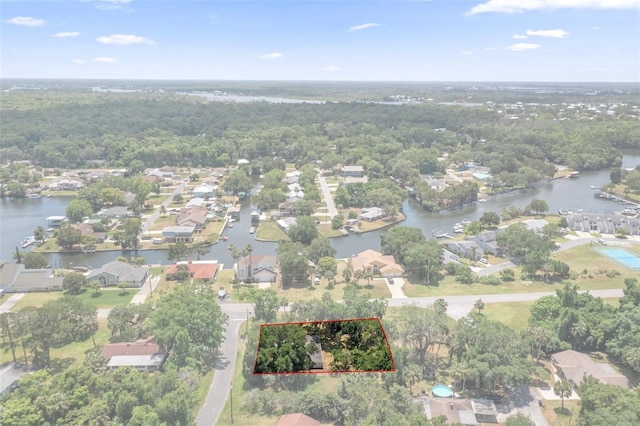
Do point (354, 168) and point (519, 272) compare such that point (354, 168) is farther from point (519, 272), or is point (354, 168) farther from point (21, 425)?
point (21, 425)

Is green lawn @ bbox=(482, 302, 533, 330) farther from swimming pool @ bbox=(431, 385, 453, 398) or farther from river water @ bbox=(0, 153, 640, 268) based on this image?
river water @ bbox=(0, 153, 640, 268)

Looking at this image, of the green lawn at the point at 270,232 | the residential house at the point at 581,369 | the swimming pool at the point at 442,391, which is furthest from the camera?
the green lawn at the point at 270,232

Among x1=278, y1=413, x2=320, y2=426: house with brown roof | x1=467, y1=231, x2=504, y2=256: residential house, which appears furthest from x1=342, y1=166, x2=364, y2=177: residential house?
x1=278, y1=413, x2=320, y2=426: house with brown roof

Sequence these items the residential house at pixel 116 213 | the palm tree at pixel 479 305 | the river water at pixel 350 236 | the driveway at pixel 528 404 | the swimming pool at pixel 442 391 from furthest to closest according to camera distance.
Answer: the residential house at pixel 116 213
the river water at pixel 350 236
the palm tree at pixel 479 305
the swimming pool at pixel 442 391
the driveway at pixel 528 404

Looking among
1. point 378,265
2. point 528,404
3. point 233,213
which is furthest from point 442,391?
point 233,213

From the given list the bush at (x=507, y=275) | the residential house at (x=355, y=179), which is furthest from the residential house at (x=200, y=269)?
the residential house at (x=355, y=179)

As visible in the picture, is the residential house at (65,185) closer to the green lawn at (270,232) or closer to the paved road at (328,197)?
the green lawn at (270,232)

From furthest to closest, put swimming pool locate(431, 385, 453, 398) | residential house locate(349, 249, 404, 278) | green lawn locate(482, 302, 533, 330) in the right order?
residential house locate(349, 249, 404, 278)
green lawn locate(482, 302, 533, 330)
swimming pool locate(431, 385, 453, 398)
